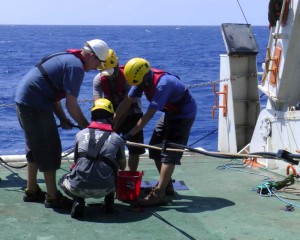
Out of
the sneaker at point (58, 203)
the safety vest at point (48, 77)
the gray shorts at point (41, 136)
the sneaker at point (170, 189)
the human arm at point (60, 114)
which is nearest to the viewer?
the safety vest at point (48, 77)

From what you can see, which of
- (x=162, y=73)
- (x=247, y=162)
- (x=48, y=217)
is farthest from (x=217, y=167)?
(x=48, y=217)

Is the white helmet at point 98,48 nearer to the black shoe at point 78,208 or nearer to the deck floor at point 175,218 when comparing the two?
the black shoe at point 78,208

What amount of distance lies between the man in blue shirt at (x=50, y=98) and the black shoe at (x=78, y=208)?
32 cm

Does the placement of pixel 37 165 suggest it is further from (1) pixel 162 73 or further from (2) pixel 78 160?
(1) pixel 162 73

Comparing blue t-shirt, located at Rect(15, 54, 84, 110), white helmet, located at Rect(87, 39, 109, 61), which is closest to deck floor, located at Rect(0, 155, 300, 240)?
blue t-shirt, located at Rect(15, 54, 84, 110)

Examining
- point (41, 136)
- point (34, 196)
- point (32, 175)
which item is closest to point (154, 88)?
point (41, 136)

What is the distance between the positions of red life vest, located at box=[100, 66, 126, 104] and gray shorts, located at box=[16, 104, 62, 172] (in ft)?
3.23

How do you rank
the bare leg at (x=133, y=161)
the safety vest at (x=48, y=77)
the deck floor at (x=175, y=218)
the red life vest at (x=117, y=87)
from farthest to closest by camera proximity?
the bare leg at (x=133, y=161) < the red life vest at (x=117, y=87) < the safety vest at (x=48, y=77) < the deck floor at (x=175, y=218)

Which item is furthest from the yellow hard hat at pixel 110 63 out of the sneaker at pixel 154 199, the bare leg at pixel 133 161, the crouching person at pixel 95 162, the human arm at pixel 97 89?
the sneaker at pixel 154 199

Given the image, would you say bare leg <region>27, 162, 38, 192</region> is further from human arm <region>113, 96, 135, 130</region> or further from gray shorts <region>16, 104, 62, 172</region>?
human arm <region>113, 96, 135, 130</region>

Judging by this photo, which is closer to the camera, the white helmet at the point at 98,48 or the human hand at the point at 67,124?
the white helmet at the point at 98,48

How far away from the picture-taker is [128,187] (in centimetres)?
582

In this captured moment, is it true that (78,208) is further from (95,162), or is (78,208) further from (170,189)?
(170,189)

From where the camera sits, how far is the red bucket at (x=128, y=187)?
579cm
